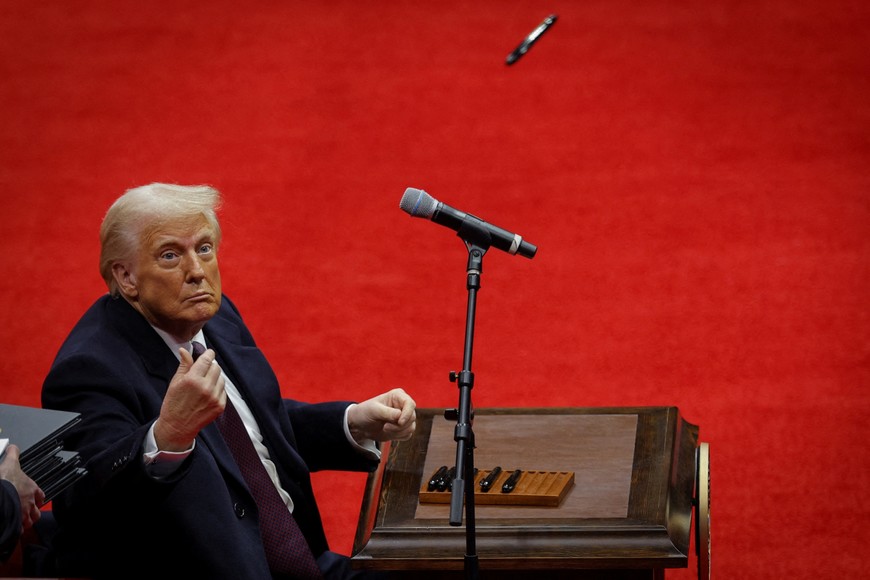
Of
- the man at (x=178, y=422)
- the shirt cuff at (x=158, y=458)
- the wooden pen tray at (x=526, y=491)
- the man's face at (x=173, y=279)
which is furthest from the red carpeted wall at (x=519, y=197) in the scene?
the shirt cuff at (x=158, y=458)

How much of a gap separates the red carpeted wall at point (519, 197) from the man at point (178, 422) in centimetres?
113

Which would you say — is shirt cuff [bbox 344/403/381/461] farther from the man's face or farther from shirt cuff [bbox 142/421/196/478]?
shirt cuff [bbox 142/421/196/478]

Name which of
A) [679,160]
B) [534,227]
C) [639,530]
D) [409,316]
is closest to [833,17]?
[679,160]

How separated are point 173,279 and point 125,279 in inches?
4.2

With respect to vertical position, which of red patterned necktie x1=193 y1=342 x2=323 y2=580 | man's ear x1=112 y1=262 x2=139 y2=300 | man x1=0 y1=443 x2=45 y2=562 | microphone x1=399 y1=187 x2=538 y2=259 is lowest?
red patterned necktie x1=193 y1=342 x2=323 y2=580

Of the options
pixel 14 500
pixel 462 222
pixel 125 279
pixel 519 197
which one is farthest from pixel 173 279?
pixel 519 197

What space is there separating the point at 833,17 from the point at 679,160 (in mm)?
1055

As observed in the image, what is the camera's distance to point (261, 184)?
497cm

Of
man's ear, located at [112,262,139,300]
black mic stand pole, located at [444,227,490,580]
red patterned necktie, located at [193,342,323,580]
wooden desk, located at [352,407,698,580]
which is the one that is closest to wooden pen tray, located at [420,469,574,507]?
wooden desk, located at [352,407,698,580]

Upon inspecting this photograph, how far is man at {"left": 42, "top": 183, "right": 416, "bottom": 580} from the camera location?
6.94ft

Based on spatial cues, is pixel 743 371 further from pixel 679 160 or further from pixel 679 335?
pixel 679 160

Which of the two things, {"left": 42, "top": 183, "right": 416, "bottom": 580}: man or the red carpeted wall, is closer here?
{"left": 42, "top": 183, "right": 416, "bottom": 580}: man

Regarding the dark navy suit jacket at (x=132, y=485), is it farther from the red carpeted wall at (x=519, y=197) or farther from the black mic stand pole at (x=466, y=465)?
the red carpeted wall at (x=519, y=197)

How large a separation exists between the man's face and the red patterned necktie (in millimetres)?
206
